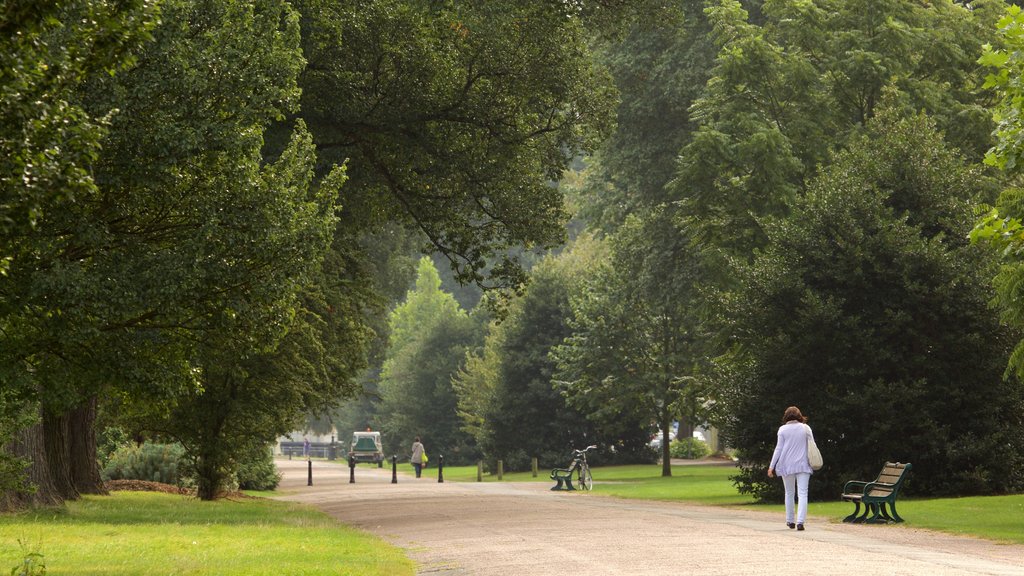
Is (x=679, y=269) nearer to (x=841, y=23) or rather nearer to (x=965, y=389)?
(x=841, y=23)

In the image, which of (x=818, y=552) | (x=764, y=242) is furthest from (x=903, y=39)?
(x=818, y=552)

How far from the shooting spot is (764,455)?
26859 mm

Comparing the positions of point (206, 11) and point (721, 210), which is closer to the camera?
point (206, 11)

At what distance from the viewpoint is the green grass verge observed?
13.2 m

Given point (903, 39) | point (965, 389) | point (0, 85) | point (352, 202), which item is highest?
point (903, 39)

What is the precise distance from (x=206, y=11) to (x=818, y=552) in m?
9.71

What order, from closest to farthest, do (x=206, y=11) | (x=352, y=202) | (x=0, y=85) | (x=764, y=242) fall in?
(x=0, y=85) < (x=206, y=11) < (x=352, y=202) < (x=764, y=242)

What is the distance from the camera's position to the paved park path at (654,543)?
40.7 ft

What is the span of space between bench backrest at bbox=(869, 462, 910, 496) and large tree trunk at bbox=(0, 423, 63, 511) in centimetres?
1394

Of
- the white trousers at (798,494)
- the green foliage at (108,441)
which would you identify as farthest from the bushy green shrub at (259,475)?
the white trousers at (798,494)

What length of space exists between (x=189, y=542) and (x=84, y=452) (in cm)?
1154

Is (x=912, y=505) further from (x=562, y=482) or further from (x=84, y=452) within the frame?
(x=84, y=452)

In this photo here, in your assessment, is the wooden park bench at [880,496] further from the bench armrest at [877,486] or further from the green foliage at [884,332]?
the green foliage at [884,332]

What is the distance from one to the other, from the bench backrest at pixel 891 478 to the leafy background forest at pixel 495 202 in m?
2.56
